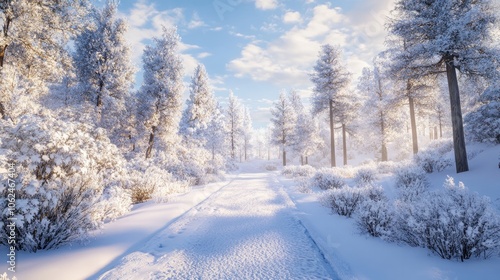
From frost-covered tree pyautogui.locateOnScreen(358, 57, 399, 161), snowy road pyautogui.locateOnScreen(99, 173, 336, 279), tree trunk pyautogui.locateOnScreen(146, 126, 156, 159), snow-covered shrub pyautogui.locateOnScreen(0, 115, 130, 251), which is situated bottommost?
snowy road pyautogui.locateOnScreen(99, 173, 336, 279)

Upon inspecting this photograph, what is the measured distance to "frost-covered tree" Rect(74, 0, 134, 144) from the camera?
14.9 meters

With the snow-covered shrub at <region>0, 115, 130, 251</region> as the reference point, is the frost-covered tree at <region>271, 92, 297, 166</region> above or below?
above

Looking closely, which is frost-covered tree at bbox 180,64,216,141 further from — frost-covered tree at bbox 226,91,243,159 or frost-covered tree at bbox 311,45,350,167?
frost-covered tree at bbox 226,91,243,159

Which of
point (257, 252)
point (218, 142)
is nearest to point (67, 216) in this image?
point (257, 252)

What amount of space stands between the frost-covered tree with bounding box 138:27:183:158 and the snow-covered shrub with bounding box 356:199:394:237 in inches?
619

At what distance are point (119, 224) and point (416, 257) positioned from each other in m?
5.82

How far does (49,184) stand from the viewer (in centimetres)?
429

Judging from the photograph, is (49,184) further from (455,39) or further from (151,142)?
(151,142)

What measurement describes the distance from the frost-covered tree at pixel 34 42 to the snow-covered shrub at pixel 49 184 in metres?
3.45

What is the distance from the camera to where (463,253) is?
10.8ft

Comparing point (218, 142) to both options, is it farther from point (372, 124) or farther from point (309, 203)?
point (309, 203)

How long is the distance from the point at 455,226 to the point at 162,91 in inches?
708

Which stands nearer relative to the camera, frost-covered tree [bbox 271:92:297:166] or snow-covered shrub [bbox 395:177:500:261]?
snow-covered shrub [bbox 395:177:500:261]

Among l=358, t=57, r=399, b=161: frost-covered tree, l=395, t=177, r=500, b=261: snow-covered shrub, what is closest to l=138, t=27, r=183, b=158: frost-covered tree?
l=395, t=177, r=500, b=261: snow-covered shrub
